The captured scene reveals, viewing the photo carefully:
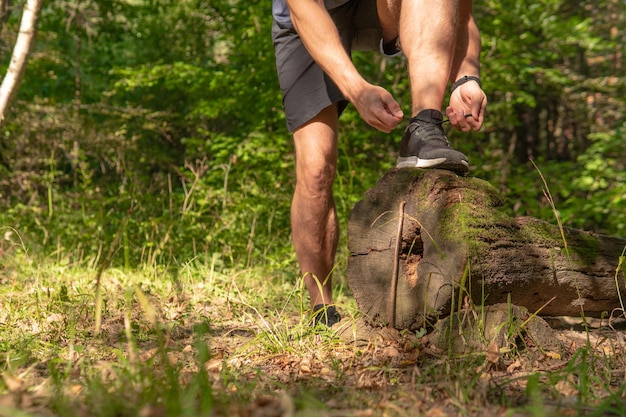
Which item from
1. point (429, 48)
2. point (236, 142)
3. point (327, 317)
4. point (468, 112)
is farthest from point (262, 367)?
point (236, 142)

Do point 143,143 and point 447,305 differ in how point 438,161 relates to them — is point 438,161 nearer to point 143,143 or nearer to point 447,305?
point 447,305

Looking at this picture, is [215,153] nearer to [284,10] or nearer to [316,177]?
[284,10]

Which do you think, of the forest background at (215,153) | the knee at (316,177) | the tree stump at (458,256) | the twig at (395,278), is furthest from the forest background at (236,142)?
the twig at (395,278)

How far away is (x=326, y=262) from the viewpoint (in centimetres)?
297

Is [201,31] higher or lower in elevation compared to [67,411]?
higher

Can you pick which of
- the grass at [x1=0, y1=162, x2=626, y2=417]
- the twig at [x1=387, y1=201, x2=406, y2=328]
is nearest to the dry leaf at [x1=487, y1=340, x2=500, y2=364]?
the grass at [x1=0, y1=162, x2=626, y2=417]

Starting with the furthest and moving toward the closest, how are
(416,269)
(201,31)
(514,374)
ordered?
(201,31) → (416,269) → (514,374)

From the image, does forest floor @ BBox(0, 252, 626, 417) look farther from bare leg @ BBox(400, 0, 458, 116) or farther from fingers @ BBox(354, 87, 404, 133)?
bare leg @ BBox(400, 0, 458, 116)

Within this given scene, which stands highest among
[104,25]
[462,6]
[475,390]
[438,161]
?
[104,25]

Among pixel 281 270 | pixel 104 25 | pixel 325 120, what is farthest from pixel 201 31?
pixel 325 120

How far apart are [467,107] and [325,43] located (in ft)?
2.08

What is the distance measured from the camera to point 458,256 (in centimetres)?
212

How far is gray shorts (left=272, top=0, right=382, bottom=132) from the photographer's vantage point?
278 cm

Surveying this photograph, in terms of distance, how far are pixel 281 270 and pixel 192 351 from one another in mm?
2453
